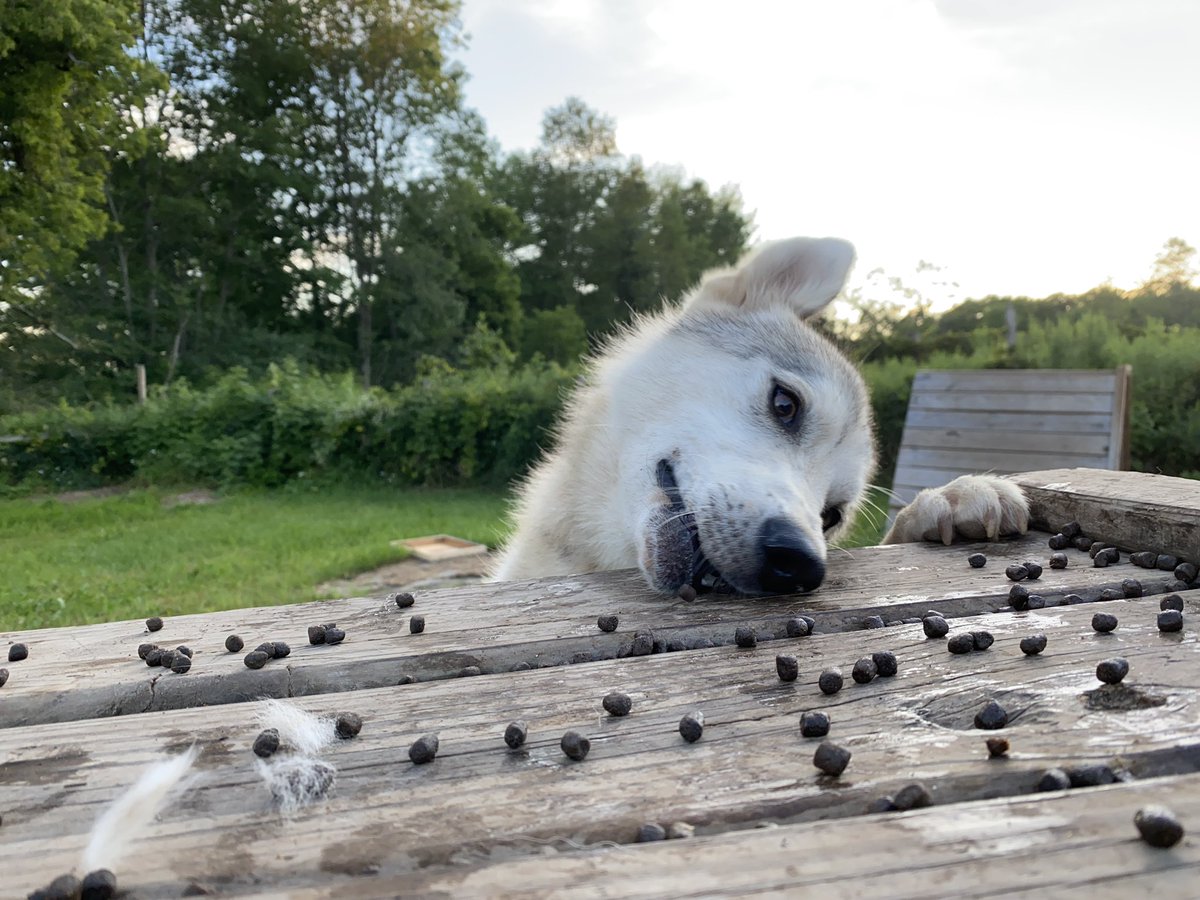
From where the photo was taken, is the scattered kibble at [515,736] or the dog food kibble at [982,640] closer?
the scattered kibble at [515,736]

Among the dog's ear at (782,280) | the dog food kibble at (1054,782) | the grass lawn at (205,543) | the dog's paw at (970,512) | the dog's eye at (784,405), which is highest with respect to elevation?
the dog's ear at (782,280)

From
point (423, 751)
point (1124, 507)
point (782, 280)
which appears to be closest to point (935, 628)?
point (423, 751)

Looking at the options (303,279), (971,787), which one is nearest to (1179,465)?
(971,787)

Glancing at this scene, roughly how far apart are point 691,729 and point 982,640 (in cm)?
68

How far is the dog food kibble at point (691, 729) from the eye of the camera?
116 cm

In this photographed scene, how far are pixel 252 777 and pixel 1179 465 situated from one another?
10221 mm

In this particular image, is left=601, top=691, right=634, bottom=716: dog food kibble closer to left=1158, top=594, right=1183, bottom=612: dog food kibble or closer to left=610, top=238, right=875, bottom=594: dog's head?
left=610, top=238, right=875, bottom=594: dog's head

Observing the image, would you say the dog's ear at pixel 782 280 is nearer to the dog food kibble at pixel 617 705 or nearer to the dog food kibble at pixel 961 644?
the dog food kibble at pixel 961 644

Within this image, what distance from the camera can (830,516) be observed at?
3150mm

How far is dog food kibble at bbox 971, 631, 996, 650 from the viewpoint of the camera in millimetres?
A: 1487

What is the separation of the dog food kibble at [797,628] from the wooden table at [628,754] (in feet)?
0.09

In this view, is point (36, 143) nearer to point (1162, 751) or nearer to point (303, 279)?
point (1162, 751)

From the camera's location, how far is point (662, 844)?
833 millimetres

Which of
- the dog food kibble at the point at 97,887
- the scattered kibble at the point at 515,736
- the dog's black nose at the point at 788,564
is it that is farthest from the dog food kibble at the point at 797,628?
the dog food kibble at the point at 97,887
